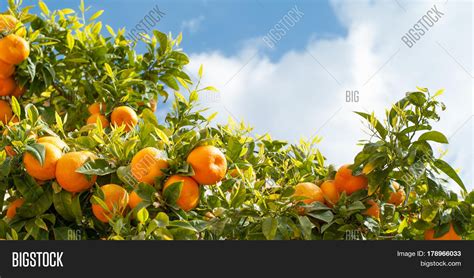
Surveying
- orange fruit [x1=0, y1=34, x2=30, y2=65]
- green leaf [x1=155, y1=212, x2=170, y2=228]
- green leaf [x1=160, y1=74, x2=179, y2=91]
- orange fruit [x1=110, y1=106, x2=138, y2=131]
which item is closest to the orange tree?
green leaf [x1=155, y1=212, x2=170, y2=228]

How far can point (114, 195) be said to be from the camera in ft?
5.38

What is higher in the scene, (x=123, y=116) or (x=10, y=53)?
→ (x=10, y=53)

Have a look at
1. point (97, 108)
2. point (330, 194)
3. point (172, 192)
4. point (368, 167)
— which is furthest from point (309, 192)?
point (97, 108)

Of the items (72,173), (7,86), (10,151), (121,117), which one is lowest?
(72,173)

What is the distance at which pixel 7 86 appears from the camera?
2445 millimetres

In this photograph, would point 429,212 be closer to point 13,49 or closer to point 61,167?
point 61,167

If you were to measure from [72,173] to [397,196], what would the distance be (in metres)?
1.02

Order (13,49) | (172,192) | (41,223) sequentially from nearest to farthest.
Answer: (172,192) < (41,223) < (13,49)

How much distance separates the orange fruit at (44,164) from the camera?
5.55 feet

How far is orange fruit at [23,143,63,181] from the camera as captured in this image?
5.55ft

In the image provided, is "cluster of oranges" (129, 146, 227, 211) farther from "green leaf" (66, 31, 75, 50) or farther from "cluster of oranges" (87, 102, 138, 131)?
"green leaf" (66, 31, 75, 50)

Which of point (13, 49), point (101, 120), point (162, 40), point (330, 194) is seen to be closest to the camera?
point (330, 194)

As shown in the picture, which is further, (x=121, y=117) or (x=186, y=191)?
(x=121, y=117)

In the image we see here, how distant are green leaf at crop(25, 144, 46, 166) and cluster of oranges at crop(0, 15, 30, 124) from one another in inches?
27.7
